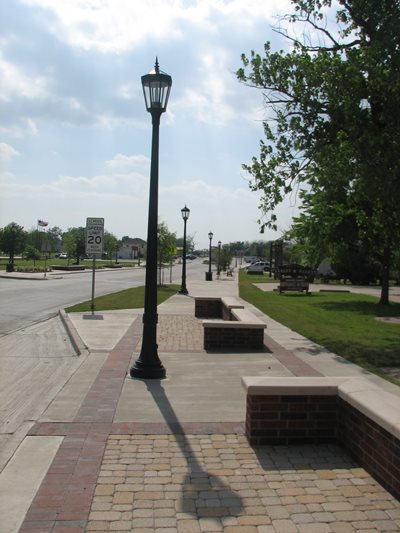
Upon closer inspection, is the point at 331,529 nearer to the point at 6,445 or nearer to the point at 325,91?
the point at 6,445

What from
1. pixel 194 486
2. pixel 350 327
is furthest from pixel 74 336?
pixel 194 486

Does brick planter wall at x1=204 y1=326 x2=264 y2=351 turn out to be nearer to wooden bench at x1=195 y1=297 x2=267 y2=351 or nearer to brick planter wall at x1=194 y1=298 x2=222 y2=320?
wooden bench at x1=195 y1=297 x2=267 y2=351

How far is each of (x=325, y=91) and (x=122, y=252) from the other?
17127 centimetres

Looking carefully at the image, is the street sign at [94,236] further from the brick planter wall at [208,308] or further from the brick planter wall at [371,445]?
the brick planter wall at [371,445]

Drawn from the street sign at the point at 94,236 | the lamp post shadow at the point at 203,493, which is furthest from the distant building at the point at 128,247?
the lamp post shadow at the point at 203,493

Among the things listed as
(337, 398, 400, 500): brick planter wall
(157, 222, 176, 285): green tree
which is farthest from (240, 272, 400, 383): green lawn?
(157, 222, 176, 285): green tree

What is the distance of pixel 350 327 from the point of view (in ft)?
45.7

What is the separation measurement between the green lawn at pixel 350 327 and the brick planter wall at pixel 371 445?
367cm

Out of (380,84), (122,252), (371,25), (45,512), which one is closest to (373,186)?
(380,84)

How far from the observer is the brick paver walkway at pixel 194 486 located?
3377mm

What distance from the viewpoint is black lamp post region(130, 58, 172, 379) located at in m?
7.52

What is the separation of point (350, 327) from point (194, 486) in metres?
10.8

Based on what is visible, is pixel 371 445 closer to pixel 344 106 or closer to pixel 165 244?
pixel 344 106

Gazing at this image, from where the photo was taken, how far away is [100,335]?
37.7 feet
